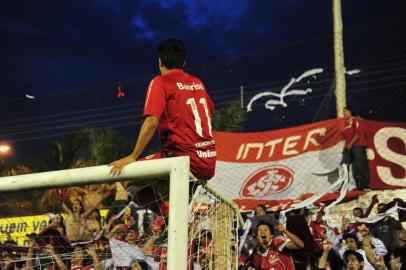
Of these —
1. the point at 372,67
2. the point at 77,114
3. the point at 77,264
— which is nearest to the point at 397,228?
the point at 372,67

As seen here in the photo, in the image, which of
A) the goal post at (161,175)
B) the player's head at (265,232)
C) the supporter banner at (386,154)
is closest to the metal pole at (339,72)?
the supporter banner at (386,154)

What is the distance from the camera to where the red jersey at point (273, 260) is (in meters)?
6.56

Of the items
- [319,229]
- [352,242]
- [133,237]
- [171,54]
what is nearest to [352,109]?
[319,229]

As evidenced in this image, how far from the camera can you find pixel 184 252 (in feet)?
9.09

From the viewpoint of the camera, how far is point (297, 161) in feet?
32.8

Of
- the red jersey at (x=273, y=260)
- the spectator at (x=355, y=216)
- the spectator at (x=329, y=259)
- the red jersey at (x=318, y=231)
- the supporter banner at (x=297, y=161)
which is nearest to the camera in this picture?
the red jersey at (x=273, y=260)

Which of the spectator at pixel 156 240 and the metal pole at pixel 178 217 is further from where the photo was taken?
the spectator at pixel 156 240

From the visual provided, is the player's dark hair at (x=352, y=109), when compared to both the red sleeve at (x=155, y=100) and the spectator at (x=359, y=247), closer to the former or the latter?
the spectator at (x=359, y=247)

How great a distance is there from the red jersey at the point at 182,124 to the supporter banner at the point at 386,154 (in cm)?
648

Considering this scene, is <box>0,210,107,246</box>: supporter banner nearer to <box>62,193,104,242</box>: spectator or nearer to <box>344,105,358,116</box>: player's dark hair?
<box>62,193,104,242</box>: spectator

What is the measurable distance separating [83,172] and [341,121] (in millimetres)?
7562

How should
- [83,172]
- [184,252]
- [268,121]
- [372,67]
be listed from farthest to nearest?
[268,121], [372,67], [83,172], [184,252]

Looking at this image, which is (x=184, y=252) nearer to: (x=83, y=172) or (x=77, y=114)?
(x=83, y=172)

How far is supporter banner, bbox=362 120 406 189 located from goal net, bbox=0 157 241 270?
5.39 metres
